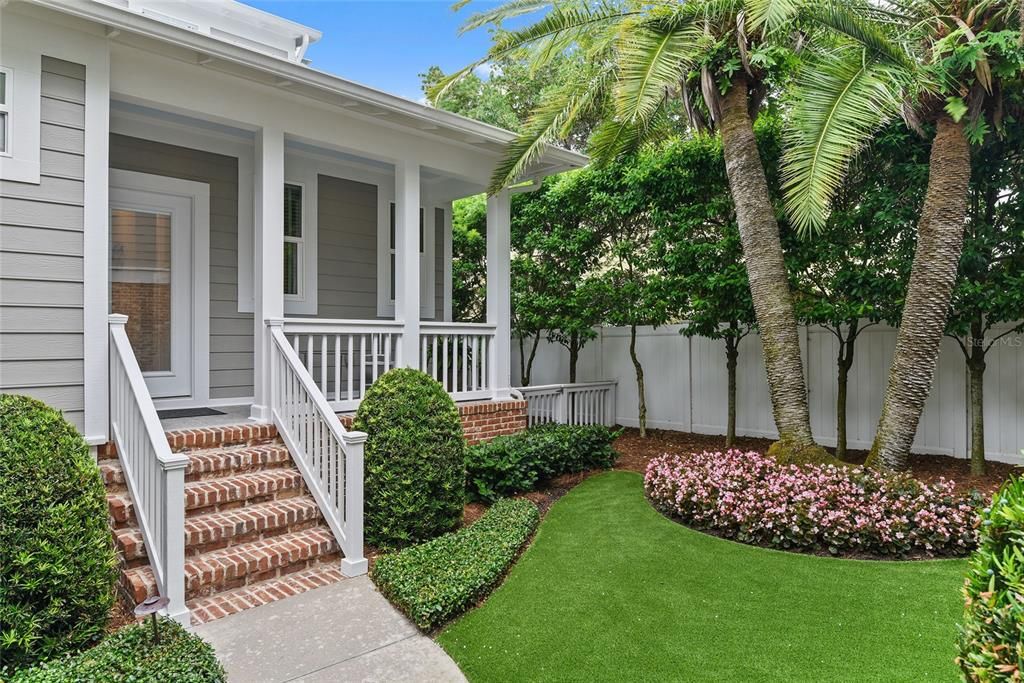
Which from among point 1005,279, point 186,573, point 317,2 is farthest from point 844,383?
point 317,2

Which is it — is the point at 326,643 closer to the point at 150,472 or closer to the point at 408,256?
the point at 150,472

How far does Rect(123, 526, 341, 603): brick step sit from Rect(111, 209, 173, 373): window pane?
2864 mm

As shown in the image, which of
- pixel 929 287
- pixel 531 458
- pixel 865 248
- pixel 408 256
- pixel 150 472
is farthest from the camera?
pixel 865 248

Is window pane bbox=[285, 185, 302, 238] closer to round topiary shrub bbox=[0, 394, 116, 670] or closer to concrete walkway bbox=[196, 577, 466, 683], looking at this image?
round topiary shrub bbox=[0, 394, 116, 670]

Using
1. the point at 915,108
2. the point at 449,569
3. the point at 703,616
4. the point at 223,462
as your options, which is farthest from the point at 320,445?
the point at 915,108

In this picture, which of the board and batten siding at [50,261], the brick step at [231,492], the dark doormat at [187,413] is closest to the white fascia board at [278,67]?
the board and batten siding at [50,261]

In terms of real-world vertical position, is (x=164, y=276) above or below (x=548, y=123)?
below

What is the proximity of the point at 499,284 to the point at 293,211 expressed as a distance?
270 cm

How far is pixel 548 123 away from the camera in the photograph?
6945mm

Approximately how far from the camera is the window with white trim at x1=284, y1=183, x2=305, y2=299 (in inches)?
288

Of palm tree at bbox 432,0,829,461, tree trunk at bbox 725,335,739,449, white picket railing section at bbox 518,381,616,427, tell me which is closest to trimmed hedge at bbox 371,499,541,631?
palm tree at bbox 432,0,829,461

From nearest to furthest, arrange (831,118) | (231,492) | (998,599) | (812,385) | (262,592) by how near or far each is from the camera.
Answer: (998,599) < (262,592) < (231,492) < (831,118) < (812,385)

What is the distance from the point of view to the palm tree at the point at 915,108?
17.5 feet

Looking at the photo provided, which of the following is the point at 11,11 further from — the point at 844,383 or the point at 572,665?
the point at 844,383
